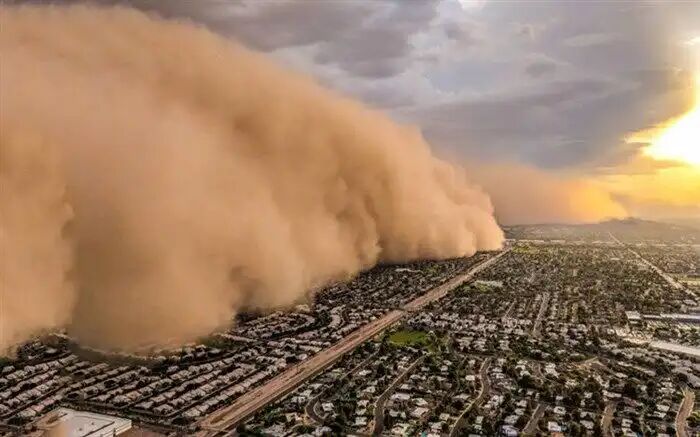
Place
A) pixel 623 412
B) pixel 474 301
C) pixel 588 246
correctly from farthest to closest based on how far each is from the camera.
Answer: pixel 588 246 → pixel 474 301 → pixel 623 412

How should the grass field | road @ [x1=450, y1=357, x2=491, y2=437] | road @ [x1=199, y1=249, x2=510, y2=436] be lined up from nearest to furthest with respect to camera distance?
road @ [x1=450, y1=357, x2=491, y2=437]
road @ [x1=199, y1=249, x2=510, y2=436]
the grass field

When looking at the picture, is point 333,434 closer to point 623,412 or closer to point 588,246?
point 623,412

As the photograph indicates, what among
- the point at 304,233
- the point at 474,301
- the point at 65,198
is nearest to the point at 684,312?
the point at 474,301

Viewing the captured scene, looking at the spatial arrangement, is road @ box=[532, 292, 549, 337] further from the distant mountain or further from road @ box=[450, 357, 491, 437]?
the distant mountain

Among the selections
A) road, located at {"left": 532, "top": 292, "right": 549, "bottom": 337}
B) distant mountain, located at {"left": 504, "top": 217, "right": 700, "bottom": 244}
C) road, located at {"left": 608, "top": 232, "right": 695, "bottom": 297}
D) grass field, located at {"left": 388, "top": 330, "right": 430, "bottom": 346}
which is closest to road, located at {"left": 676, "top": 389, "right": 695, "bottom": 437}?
road, located at {"left": 532, "top": 292, "right": 549, "bottom": 337}

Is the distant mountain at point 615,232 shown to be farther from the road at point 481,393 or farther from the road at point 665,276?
the road at point 481,393
